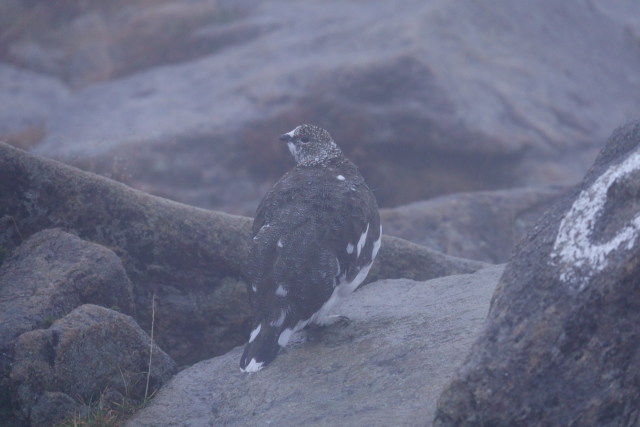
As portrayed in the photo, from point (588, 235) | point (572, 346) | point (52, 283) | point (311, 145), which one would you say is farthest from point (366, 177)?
point (572, 346)

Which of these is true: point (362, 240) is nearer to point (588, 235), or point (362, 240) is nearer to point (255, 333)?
point (255, 333)

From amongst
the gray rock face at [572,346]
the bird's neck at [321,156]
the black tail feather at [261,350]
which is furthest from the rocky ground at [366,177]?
the bird's neck at [321,156]

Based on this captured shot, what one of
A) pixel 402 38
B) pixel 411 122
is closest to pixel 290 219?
pixel 411 122

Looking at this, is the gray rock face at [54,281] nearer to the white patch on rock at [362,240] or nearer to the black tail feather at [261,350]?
the black tail feather at [261,350]

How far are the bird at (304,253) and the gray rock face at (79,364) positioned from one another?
70 cm

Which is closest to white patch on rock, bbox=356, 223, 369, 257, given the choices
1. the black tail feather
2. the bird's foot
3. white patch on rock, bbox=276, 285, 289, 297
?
the bird's foot

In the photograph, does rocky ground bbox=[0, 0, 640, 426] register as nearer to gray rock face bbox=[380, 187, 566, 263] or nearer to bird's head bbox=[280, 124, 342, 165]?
gray rock face bbox=[380, 187, 566, 263]

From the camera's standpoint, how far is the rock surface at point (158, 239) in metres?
5.54

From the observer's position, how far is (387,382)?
4.19m

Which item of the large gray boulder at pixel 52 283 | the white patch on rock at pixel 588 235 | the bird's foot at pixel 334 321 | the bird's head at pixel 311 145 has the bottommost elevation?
the bird's foot at pixel 334 321

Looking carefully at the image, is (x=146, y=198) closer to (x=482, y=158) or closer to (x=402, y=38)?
(x=482, y=158)

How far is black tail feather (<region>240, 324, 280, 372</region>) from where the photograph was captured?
4.68 metres

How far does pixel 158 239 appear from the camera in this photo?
5855 millimetres

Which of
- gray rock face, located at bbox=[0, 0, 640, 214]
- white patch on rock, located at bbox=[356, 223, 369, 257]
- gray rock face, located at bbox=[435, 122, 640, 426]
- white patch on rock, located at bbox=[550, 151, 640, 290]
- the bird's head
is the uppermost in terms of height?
white patch on rock, located at bbox=[550, 151, 640, 290]
